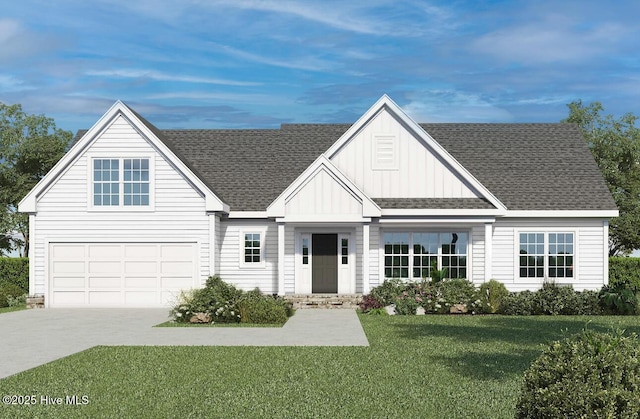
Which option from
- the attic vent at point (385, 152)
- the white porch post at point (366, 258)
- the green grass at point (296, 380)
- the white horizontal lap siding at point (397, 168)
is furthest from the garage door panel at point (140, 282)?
the green grass at point (296, 380)

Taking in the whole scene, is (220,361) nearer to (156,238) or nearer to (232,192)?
(156,238)

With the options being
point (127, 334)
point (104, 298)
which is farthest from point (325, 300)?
point (127, 334)

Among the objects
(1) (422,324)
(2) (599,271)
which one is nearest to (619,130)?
(2) (599,271)

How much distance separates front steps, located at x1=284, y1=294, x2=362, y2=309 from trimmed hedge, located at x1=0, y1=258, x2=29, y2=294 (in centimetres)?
1351

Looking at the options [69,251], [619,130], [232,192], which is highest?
[619,130]

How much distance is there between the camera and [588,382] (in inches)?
291

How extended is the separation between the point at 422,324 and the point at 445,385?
938cm

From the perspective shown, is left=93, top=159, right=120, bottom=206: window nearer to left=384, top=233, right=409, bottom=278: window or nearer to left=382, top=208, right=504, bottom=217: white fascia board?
left=382, top=208, right=504, bottom=217: white fascia board

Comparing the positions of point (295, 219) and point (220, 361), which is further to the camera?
point (295, 219)

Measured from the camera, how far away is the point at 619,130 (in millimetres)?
45531

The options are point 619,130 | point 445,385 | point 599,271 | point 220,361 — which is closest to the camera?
point 445,385

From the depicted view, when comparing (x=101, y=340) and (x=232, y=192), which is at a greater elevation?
(x=232, y=192)

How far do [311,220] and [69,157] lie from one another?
9.13m

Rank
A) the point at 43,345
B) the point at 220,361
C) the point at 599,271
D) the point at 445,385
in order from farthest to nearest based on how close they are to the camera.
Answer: the point at 599,271, the point at 43,345, the point at 220,361, the point at 445,385
